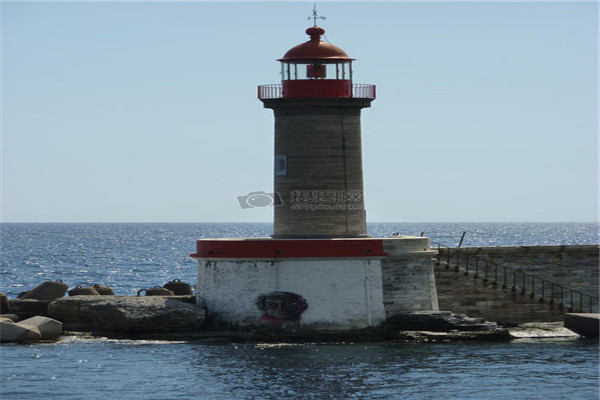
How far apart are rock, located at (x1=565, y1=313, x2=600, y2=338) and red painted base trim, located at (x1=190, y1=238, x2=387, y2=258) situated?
23.7 ft

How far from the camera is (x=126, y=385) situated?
26.4 metres

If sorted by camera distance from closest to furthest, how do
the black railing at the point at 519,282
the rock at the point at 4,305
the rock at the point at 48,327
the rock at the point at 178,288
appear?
the rock at the point at 48,327, the rock at the point at 4,305, the black railing at the point at 519,282, the rock at the point at 178,288

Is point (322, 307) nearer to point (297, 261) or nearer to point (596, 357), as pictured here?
point (297, 261)

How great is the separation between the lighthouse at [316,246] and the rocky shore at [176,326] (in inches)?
11.8

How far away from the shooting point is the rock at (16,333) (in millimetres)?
32250

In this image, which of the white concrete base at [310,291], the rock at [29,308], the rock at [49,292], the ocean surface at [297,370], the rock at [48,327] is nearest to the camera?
the ocean surface at [297,370]

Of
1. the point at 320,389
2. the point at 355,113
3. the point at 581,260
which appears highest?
the point at 355,113

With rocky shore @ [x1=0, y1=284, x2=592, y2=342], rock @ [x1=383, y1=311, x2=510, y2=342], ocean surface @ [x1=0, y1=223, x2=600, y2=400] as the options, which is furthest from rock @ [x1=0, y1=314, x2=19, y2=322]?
rock @ [x1=383, y1=311, x2=510, y2=342]

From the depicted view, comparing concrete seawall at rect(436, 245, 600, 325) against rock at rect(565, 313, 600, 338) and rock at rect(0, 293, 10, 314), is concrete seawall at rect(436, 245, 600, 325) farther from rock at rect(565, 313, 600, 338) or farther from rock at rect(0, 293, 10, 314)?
rock at rect(0, 293, 10, 314)

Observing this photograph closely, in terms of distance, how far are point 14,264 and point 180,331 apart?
54.2 m

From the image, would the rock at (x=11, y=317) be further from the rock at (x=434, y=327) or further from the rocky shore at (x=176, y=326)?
the rock at (x=434, y=327)

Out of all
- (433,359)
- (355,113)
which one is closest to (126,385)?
(433,359)

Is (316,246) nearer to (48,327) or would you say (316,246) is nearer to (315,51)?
(315,51)

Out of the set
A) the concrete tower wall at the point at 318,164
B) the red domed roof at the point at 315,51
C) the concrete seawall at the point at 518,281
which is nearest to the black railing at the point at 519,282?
the concrete seawall at the point at 518,281
